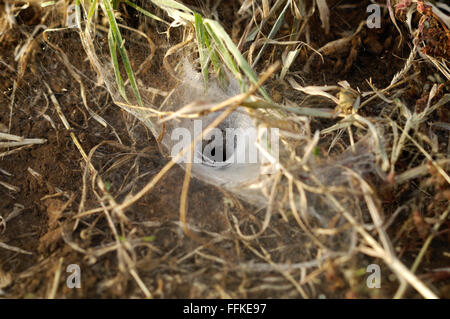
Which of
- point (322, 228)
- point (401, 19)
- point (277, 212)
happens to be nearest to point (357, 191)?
point (322, 228)

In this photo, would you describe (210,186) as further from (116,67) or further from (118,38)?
(118,38)

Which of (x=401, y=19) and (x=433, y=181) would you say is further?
(x=401, y=19)

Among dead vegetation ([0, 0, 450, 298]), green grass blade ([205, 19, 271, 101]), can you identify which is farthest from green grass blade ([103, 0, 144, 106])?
green grass blade ([205, 19, 271, 101])

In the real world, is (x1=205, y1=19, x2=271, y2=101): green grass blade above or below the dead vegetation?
above

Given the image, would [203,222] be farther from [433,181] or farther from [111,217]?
[433,181]

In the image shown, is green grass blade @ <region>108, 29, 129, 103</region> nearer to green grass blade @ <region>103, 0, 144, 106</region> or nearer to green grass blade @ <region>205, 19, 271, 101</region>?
green grass blade @ <region>103, 0, 144, 106</region>

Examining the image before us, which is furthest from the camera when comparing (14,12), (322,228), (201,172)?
(14,12)

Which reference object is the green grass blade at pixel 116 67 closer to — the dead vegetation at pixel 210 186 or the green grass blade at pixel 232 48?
the dead vegetation at pixel 210 186

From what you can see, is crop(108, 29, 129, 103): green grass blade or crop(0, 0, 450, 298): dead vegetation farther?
crop(108, 29, 129, 103): green grass blade

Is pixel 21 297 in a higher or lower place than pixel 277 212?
lower

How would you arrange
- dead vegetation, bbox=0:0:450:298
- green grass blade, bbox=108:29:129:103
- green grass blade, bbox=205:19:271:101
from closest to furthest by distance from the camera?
dead vegetation, bbox=0:0:450:298 → green grass blade, bbox=205:19:271:101 → green grass blade, bbox=108:29:129:103
